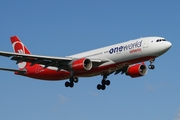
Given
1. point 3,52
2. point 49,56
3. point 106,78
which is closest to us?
point 3,52

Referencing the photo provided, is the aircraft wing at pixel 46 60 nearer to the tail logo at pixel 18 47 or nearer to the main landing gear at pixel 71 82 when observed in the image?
the main landing gear at pixel 71 82

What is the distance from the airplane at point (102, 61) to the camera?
5844 centimetres

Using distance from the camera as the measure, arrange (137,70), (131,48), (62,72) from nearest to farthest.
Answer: (131,48), (62,72), (137,70)

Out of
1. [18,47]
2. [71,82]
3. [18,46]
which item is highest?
[18,46]

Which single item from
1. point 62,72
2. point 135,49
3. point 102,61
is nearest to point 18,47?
point 62,72

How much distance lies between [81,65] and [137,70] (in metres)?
8.48

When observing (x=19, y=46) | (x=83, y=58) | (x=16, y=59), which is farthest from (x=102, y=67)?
(x=19, y=46)

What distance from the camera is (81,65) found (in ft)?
196

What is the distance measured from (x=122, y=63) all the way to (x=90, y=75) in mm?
5169

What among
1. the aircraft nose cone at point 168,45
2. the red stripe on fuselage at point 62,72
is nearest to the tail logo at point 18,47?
the red stripe on fuselage at point 62,72

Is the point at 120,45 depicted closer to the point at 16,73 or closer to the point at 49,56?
the point at 49,56

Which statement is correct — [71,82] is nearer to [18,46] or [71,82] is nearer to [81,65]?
[81,65]

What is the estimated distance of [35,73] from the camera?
67125mm

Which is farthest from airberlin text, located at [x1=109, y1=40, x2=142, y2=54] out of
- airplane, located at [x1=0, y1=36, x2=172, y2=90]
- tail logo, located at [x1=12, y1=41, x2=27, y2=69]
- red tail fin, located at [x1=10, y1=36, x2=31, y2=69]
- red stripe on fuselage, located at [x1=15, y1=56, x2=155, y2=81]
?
tail logo, located at [x1=12, y1=41, x2=27, y2=69]
